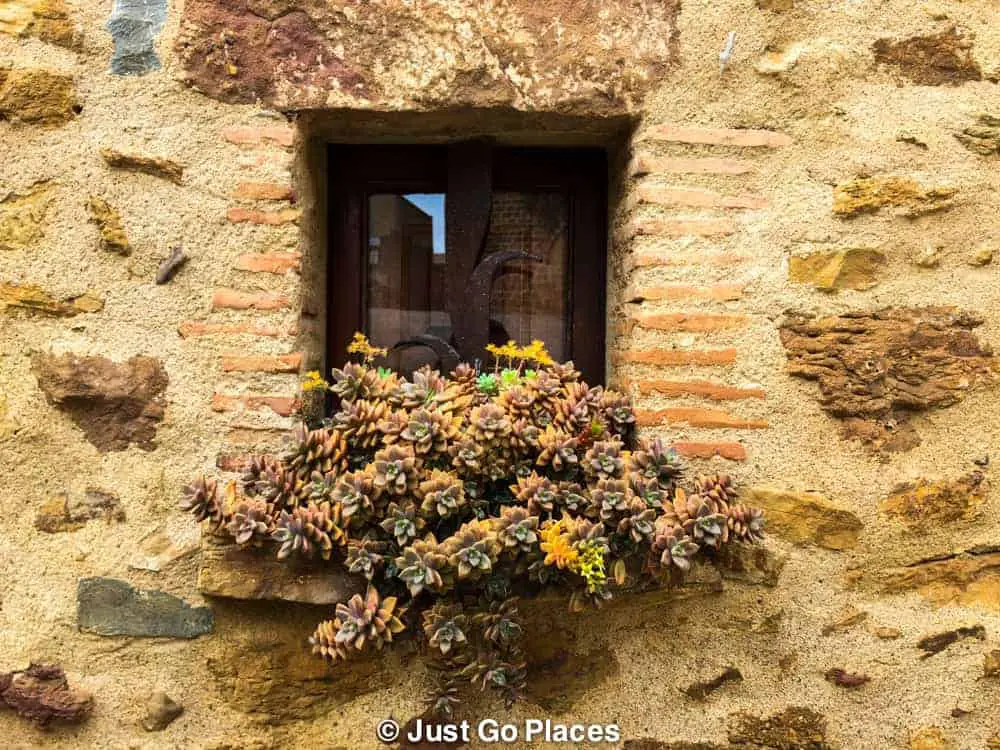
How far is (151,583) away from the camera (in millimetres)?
1474

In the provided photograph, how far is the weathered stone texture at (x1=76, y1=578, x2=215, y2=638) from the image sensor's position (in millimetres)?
1469

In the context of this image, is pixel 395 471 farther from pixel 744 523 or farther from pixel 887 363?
pixel 887 363

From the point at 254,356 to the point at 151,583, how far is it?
1.69 feet

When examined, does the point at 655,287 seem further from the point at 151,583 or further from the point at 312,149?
the point at 151,583

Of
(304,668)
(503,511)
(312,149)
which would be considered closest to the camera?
(503,511)

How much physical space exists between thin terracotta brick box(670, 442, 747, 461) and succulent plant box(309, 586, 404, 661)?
2.15ft

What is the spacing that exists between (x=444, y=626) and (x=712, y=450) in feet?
2.14

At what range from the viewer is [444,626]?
1244 mm

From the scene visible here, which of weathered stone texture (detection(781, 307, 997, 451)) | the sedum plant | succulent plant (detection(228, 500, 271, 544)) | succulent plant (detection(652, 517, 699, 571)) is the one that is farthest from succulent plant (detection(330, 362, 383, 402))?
weathered stone texture (detection(781, 307, 997, 451))

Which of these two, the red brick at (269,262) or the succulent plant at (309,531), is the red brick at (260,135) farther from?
the succulent plant at (309,531)

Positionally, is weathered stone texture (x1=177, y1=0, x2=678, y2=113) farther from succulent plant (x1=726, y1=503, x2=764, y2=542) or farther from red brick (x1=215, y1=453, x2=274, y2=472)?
succulent plant (x1=726, y1=503, x2=764, y2=542)

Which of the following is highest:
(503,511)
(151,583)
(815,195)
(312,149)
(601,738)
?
(312,149)

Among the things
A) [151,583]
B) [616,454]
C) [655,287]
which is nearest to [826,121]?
[655,287]

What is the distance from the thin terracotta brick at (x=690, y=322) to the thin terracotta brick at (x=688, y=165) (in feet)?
0.98
